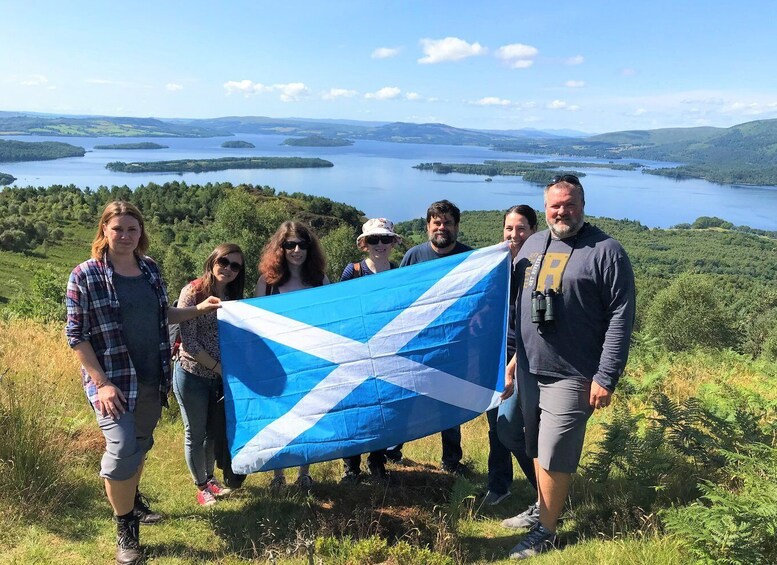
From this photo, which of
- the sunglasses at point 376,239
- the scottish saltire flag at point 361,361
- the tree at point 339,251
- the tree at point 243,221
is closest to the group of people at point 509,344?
the scottish saltire flag at point 361,361

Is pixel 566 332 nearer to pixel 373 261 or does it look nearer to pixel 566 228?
pixel 566 228

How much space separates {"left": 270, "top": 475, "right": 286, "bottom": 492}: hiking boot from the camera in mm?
4367

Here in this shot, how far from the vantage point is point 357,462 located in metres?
4.58

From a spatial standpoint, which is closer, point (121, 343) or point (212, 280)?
point (121, 343)

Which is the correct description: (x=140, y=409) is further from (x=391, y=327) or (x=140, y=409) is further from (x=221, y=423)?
(x=391, y=327)

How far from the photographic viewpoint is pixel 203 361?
151 inches

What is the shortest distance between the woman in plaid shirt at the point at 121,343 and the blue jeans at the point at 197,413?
0.40 meters

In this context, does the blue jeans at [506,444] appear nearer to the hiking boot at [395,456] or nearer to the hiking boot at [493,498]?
the hiking boot at [493,498]

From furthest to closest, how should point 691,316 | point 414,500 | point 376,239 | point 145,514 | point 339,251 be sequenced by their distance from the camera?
point 339,251 → point 691,316 → point 376,239 → point 414,500 → point 145,514

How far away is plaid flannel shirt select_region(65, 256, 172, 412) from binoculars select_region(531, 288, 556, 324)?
2.64 metres

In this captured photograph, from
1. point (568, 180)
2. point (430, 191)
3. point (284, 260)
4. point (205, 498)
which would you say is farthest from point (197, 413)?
point (430, 191)

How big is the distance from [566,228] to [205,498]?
3.55 m

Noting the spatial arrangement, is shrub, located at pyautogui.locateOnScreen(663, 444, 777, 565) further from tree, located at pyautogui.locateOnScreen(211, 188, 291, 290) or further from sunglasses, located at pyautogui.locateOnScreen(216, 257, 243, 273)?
tree, located at pyautogui.locateOnScreen(211, 188, 291, 290)

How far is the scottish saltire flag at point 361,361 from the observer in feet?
12.1
